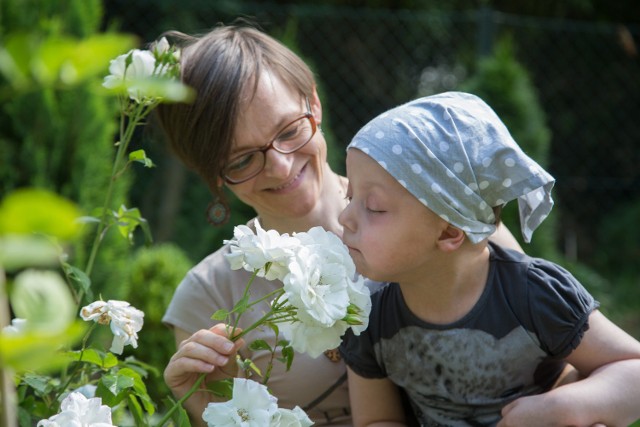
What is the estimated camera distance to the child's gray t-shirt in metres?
1.46

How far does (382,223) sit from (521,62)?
501cm

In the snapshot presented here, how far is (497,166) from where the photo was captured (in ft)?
4.60

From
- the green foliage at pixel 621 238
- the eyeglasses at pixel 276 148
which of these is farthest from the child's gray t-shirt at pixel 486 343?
the green foliage at pixel 621 238

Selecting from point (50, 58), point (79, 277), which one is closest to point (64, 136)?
point (79, 277)

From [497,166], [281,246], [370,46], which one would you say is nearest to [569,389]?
[497,166]

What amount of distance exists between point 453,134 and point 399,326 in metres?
0.39

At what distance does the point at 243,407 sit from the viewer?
3.74 feet

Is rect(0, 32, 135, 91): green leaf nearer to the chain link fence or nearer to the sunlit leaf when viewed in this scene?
the sunlit leaf

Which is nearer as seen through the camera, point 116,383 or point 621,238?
point 116,383

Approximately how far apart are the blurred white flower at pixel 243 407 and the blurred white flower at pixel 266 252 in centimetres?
15

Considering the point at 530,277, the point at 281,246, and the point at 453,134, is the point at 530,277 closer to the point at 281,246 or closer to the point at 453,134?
the point at 453,134

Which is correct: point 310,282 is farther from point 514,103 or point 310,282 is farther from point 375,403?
point 514,103

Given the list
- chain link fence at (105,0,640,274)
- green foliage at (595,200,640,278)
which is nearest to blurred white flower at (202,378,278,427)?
chain link fence at (105,0,640,274)

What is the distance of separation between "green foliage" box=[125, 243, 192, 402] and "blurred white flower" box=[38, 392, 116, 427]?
181 centimetres
